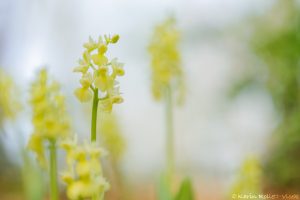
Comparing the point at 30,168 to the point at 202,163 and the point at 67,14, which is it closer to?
the point at 202,163

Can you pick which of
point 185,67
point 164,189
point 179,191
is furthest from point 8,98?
point 185,67

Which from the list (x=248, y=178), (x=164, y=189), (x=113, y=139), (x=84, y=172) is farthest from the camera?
(x=113, y=139)

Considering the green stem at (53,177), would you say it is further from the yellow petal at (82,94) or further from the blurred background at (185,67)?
the blurred background at (185,67)

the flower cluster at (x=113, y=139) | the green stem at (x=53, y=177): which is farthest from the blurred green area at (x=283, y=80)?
Result: the green stem at (x=53, y=177)

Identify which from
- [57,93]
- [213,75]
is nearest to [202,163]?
[213,75]

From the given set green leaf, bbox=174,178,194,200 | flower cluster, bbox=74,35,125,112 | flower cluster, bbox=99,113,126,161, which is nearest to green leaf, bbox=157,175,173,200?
green leaf, bbox=174,178,194,200

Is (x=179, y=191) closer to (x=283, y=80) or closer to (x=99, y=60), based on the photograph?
(x=99, y=60)
